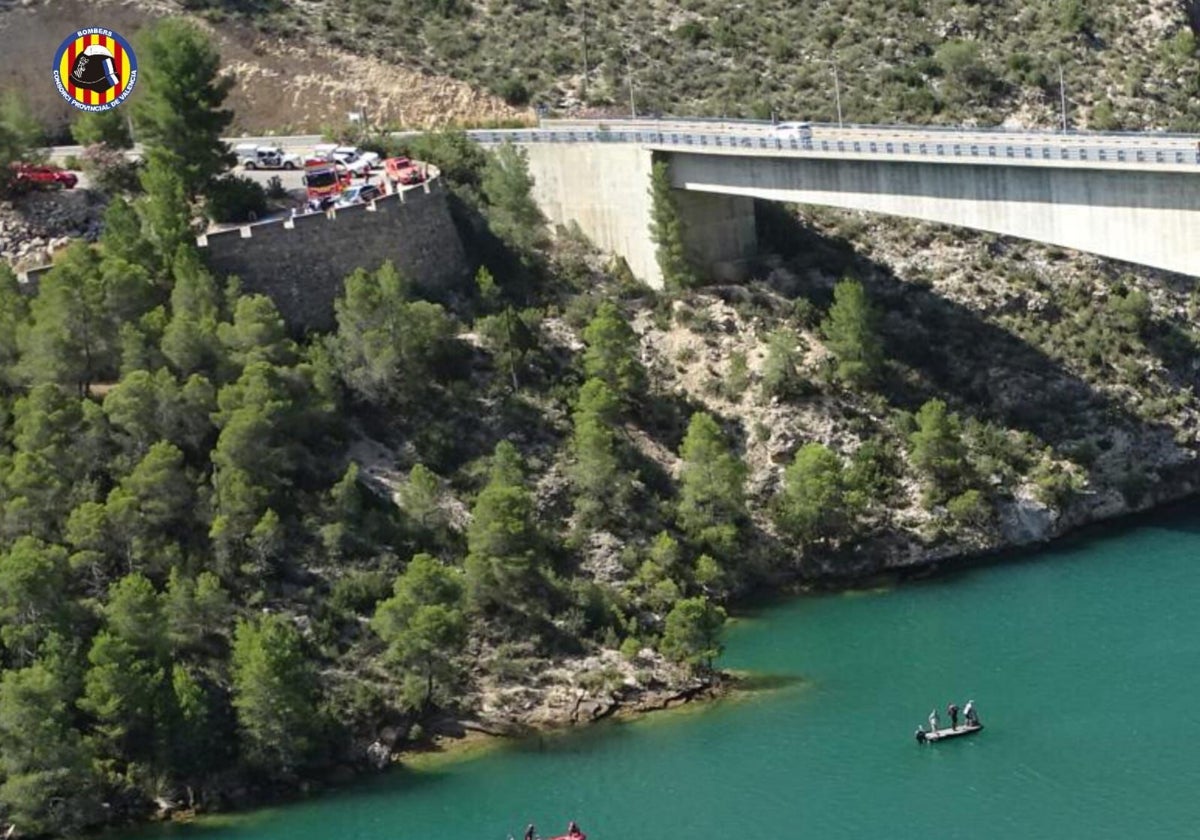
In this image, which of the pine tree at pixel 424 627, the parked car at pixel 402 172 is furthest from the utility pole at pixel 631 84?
the pine tree at pixel 424 627

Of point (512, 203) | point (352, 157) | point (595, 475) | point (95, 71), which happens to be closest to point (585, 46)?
point (352, 157)

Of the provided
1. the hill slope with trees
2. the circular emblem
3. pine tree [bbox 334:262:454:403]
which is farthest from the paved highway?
pine tree [bbox 334:262:454:403]

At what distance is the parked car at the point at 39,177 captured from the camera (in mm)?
108000

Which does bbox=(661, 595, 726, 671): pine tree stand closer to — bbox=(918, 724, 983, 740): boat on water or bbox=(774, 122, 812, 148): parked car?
bbox=(918, 724, 983, 740): boat on water

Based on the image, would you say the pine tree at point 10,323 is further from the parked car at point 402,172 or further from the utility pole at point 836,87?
the utility pole at point 836,87

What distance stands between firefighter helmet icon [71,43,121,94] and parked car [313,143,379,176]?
1095cm

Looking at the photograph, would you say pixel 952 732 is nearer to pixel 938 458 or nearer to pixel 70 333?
pixel 938 458

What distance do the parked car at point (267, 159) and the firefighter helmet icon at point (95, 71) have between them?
7.43 metres

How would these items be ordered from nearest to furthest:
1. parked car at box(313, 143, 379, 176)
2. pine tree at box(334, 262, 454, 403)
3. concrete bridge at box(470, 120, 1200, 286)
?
concrete bridge at box(470, 120, 1200, 286) < pine tree at box(334, 262, 454, 403) < parked car at box(313, 143, 379, 176)

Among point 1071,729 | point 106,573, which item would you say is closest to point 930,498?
point 1071,729

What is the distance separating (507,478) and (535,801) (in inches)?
748

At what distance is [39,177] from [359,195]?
14.7 meters

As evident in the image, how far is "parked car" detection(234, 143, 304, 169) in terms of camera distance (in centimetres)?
11662

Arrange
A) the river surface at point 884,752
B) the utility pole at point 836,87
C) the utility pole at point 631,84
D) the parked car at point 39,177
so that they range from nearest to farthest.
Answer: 1. the river surface at point 884,752
2. the parked car at point 39,177
3. the utility pole at point 836,87
4. the utility pole at point 631,84
